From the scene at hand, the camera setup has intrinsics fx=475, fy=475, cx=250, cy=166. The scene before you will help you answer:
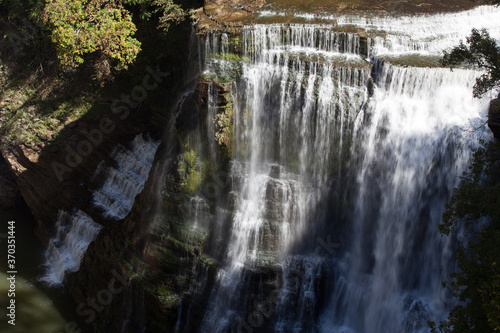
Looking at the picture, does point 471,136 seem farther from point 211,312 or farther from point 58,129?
point 58,129

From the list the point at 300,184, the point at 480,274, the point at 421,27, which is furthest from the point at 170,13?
the point at 480,274

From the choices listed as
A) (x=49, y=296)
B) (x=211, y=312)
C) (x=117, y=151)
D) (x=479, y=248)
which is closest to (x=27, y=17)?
→ (x=117, y=151)

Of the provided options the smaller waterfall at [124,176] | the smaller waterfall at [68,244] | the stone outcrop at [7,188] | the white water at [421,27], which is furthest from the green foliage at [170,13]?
the stone outcrop at [7,188]

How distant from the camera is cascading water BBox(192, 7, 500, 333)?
39.5 feet

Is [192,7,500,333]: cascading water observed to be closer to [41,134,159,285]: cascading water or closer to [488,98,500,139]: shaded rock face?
[488,98,500,139]: shaded rock face

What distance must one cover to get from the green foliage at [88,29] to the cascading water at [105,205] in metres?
3.23

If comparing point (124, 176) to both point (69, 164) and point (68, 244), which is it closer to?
point (69, 164)

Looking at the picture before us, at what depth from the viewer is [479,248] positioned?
843cm

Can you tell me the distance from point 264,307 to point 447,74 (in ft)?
25.5

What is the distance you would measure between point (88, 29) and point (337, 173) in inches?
383

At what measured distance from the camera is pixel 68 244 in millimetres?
17609

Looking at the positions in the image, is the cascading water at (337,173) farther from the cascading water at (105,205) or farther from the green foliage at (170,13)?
the cascading water at (105,205)

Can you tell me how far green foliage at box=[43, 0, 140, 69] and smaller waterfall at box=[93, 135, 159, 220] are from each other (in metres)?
3.06

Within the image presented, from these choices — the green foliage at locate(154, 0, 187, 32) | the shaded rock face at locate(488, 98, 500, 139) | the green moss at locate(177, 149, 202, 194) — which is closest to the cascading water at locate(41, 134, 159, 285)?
the green moss at locate(177, 149, 202, 194)
